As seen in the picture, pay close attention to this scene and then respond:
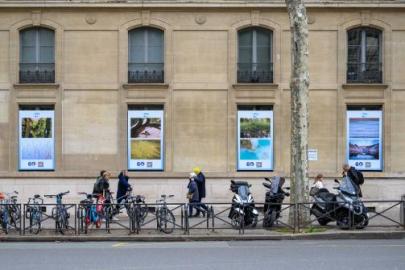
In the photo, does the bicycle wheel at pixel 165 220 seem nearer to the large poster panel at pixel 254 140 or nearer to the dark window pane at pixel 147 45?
the large poster panel at pixel 254 140

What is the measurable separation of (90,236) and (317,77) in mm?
12084

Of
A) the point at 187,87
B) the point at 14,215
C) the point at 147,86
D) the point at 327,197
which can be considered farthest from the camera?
the point at 187,87

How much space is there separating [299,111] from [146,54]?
9.44 meters

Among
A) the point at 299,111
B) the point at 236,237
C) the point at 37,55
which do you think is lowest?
the point at 236,237

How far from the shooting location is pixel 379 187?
28.2 metres

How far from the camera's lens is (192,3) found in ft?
93.2

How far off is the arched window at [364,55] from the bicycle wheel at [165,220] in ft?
35.7

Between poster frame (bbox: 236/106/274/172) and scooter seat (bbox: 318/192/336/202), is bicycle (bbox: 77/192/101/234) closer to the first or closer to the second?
scooter seat (bbox: 318/192/336/202)

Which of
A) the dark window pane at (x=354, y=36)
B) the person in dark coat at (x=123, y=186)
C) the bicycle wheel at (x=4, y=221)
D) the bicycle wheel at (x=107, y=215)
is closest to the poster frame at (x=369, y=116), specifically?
the dark window pane at (x=354, y=36)

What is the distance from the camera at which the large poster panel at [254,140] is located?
28.5m

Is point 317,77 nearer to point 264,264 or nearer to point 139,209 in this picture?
point 139,209

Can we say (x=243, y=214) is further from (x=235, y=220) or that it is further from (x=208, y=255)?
(x=208, y=255)

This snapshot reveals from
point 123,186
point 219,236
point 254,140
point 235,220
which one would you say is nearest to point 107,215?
point 219,236

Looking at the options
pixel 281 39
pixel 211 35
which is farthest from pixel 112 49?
pixel 281 39
